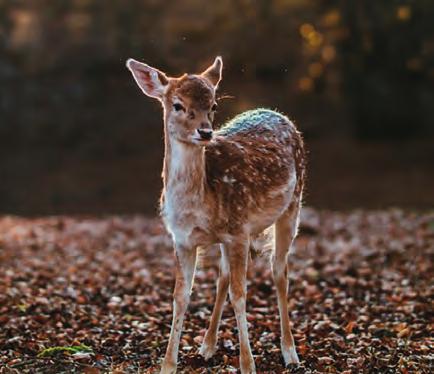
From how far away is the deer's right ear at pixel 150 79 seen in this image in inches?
232

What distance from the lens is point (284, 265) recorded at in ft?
22.1

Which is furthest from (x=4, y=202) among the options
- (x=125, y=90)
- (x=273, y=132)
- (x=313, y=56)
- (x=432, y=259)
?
(x=273, y=132)

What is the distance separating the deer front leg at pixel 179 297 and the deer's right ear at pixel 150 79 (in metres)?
1.07

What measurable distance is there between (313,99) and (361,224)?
10742mm

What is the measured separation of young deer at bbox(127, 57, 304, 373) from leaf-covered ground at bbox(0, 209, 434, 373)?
1.79 feet

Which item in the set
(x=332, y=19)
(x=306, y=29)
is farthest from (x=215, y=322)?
(x=306, y=29)

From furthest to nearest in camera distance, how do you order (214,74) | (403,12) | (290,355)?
(403,12) < (290,355) < (214,74)

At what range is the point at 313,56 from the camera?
18828mm

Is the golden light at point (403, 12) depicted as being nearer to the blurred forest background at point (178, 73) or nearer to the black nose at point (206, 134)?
the blurred forest background at point (178, 73)

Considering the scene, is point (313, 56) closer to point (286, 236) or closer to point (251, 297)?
point (251, 297)

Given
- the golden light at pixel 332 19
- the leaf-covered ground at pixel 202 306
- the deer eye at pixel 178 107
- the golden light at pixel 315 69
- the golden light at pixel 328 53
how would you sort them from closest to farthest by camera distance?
1. the deer eye at pixel 178 107
2. the leaf-covered ground at pixel 202 306
3. the golden light at pixel 332 19
4. the golden light at pixel 315 69
5. the golden light at pixel 328 53

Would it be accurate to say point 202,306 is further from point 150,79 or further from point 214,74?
point 150,79

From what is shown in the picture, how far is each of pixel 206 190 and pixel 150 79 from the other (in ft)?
2.81

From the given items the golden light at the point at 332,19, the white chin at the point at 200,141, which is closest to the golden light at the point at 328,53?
the golden light at the point at 332,19
